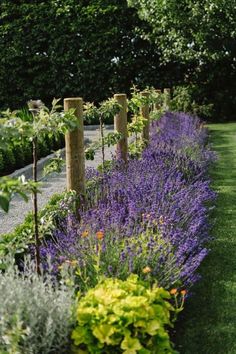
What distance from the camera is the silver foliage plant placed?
2773mm

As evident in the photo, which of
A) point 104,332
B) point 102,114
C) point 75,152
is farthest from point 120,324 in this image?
point 102,114

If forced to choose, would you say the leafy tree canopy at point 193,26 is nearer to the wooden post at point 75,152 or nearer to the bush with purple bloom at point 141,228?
the bush with purple bloom at point 141,228

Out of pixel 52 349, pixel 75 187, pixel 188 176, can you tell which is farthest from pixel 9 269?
pixel 188 176

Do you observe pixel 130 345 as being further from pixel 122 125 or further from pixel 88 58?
pixel 88 58

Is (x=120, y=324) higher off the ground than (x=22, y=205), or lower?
higher

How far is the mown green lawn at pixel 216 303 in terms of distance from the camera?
3.60m

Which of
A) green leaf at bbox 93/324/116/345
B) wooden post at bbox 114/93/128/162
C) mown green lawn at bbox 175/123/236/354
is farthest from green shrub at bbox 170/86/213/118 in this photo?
green leaf at bbox 93/324/116/345

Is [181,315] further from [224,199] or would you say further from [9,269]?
[224,199]

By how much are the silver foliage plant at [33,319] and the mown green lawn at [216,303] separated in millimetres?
943

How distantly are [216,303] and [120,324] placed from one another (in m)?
1.54

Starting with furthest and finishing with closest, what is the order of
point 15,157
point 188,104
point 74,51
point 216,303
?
point 74,51 < point 188,104 < point 15,157 < point 216,303

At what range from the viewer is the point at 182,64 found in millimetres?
18875

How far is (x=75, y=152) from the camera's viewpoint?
517cm

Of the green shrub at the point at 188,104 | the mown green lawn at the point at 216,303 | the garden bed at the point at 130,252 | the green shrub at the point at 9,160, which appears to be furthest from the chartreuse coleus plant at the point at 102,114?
the green shrub at the point at 188,104
